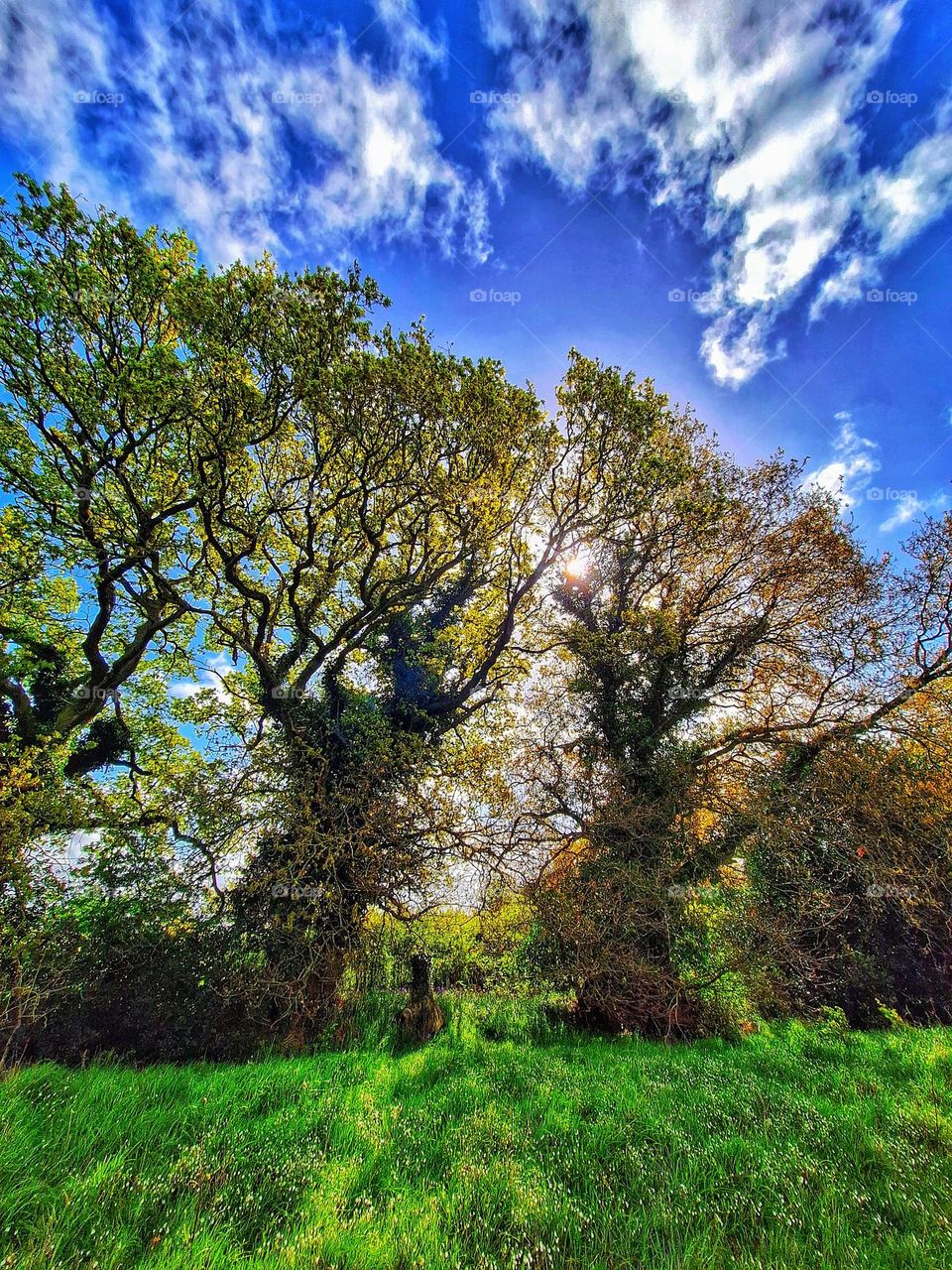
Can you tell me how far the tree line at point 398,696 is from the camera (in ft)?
25.1

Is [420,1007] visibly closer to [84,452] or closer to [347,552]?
[347,552]

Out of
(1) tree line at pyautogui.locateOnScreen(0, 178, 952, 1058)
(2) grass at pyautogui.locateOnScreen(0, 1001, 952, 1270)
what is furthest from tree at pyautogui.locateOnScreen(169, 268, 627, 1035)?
(2) grass at pyautogui.locateOnScreen(0, 1001, 952, 1270)

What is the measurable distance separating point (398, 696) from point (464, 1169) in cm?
900

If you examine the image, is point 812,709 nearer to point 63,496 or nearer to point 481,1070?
point 481,1070

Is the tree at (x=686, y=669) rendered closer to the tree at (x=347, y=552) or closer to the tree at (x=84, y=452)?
the tree at (x=347, y=552)

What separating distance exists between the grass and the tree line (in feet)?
7.83

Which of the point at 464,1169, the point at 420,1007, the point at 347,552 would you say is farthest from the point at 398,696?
the point at 464,1169

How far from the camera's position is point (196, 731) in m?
10.3

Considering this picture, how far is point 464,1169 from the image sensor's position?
415 centimetres

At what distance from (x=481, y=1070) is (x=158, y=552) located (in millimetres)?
11758

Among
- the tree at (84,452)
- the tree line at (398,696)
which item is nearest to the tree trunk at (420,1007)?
the tree line at (398,696)

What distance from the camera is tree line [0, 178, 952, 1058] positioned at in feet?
25.1

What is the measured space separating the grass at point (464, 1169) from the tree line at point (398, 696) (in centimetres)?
239

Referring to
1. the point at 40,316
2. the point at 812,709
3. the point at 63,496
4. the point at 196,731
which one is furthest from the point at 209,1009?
the point at 812,709
